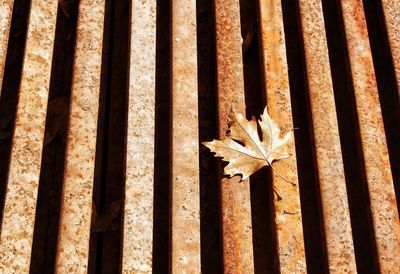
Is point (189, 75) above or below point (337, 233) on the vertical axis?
above

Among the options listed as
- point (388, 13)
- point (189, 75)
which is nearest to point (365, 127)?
point (388, 13)

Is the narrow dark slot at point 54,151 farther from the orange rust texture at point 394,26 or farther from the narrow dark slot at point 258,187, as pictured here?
the orange rust texture at point 394,26

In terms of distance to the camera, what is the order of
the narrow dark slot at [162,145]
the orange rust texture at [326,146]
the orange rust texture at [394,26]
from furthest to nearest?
the orange rust texture at [394,26]
the narrow dark slot at [162,145]
the orange rust texture at [326,146]

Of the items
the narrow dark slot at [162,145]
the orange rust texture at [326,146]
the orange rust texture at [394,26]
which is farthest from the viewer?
the orange rust texture at [394,26]

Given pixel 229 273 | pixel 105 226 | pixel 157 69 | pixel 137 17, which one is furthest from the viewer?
pixel 157 69

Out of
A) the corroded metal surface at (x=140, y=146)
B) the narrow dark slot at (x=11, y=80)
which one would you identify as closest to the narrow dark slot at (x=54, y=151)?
the narrow dark slot at (x=11, y=80)

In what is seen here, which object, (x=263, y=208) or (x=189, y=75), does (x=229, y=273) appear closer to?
(x=263, y=208)

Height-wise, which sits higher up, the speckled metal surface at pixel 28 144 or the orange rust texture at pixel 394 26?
the orange rust texture at pixel 394 26
